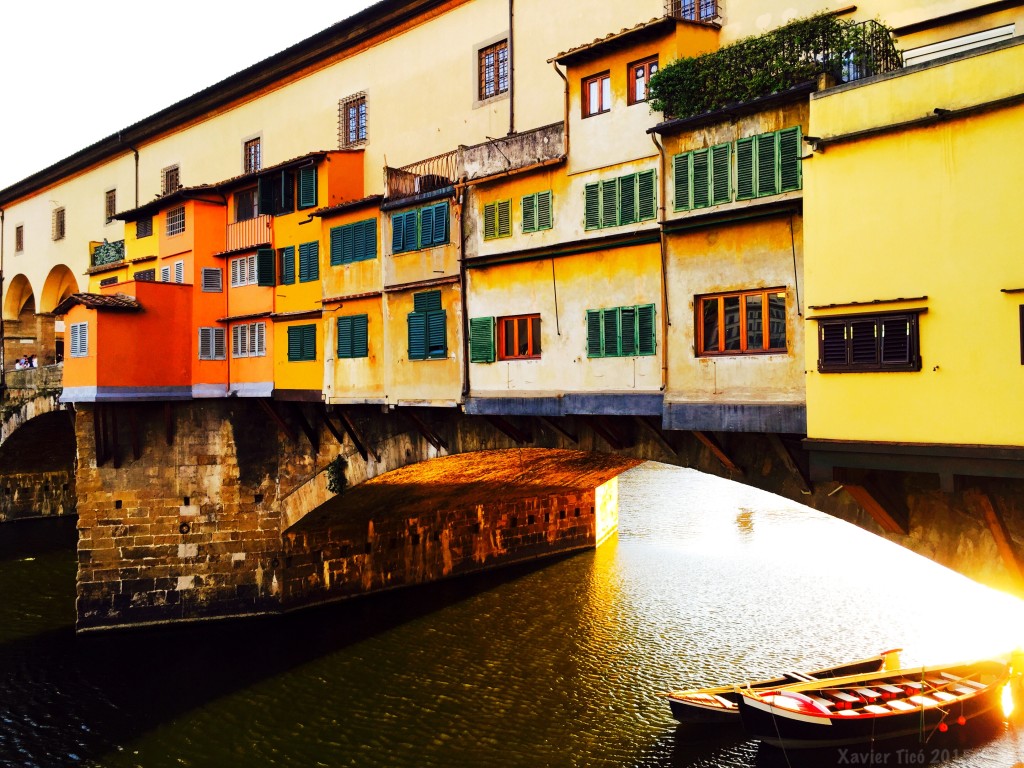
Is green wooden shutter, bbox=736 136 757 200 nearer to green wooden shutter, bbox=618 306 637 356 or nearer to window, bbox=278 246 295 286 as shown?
green wooden shutter, bbox=618 306 637 356

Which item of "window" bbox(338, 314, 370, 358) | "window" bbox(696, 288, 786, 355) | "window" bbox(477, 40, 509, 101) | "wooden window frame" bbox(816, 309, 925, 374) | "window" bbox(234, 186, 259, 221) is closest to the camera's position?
"wooden window frame" bbox(816, 309, 925, 374)

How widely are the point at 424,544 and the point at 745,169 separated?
1725 centimetres

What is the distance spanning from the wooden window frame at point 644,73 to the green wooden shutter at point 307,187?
965 cm

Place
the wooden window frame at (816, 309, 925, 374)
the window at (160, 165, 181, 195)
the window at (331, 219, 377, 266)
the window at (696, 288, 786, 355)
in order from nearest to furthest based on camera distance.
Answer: the wooden window frame at (816, 309, 925, 374) < the window at (696, 288, 786, 355) < the window at (331, 219, 377, 266) < the window at (160, 165, 181, 195)

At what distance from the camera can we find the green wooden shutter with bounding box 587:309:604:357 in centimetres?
1445

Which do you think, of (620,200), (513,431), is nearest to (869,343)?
(620,200)

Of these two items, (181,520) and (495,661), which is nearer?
(495,661)

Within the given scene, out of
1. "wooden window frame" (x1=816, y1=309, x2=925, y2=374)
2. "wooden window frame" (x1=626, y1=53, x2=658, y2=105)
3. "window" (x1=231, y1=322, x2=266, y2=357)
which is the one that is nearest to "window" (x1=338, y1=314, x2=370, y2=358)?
"window" (x1=231, y1=322, x2=266, y2=357)

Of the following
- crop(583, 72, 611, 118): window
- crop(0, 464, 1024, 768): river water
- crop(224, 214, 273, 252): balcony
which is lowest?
crop(0, 464, 1024, 768): river water

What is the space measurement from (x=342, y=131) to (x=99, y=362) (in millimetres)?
8342

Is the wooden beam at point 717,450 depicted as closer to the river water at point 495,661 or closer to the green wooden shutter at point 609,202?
the green wooden shutter at point 609,202

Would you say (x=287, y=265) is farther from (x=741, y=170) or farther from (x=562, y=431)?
(x=741, y=170)

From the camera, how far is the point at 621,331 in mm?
14078

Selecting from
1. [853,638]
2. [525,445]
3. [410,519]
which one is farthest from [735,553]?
[525,445]
